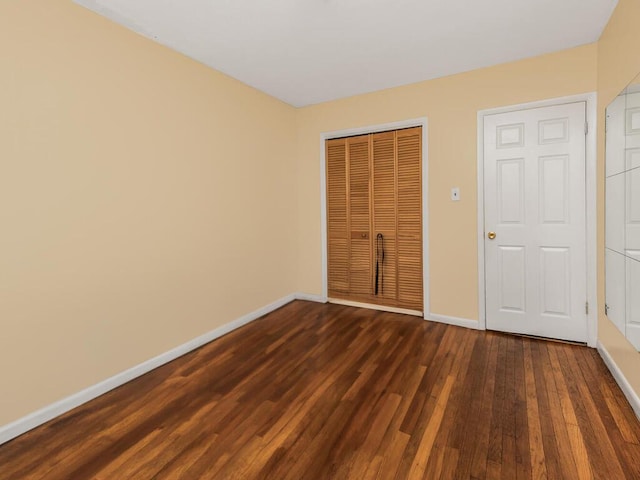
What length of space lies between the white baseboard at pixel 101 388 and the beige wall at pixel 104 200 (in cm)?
4

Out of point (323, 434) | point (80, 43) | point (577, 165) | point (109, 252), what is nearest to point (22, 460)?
point (109, 252)

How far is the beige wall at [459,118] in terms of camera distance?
109 inches

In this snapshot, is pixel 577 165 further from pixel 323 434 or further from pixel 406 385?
pixel 323 434

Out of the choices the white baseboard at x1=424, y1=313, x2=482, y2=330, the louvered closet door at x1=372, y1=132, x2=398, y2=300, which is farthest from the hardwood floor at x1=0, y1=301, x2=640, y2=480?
the louvered closet door at x1=372, y1=132, x2=398, y2=300

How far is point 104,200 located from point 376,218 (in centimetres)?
268

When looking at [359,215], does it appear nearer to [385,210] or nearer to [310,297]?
[385,210]

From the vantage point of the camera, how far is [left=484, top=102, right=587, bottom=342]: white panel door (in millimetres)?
2754

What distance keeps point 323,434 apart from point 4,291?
1901mm

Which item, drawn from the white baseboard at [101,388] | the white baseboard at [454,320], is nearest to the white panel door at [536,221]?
the white baseboard at [454,320]

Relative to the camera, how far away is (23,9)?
5.87 feet

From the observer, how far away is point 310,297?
424 cm

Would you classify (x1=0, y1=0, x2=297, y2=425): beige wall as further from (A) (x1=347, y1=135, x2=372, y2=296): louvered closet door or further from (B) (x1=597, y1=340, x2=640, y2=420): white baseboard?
(B) (x1=597, y1=340, x2=640, y2=420): white baseboard

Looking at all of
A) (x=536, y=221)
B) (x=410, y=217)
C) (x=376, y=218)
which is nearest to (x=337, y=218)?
(x=376, y=218)

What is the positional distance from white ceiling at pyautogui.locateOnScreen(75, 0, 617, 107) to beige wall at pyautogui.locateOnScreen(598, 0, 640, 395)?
0.17 meters
